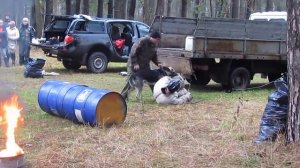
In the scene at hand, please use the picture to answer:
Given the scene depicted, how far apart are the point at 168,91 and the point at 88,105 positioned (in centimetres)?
293

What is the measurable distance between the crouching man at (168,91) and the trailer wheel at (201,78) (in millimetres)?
2812

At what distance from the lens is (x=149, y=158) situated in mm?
6020

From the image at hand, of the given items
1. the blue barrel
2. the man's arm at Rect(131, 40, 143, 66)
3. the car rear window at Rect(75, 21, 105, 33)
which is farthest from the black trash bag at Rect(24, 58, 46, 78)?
the blue barrel

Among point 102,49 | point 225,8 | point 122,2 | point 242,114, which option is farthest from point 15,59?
point 225,8

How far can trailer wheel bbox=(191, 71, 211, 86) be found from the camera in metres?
13.4

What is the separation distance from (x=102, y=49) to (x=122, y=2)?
10397 millimetres

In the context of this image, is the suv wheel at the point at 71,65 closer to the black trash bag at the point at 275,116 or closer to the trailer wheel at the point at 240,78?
the trailer wheel at the point at 240,78

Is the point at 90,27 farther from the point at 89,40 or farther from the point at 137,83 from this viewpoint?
the point at 137,83

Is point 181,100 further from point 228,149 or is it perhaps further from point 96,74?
point 96,74

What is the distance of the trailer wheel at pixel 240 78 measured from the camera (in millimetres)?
12641

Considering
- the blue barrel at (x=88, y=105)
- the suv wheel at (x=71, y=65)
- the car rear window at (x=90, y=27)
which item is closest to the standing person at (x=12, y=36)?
the suv wheel at (x=71, y=65)

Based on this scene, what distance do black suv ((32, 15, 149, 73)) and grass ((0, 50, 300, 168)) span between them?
534 cm

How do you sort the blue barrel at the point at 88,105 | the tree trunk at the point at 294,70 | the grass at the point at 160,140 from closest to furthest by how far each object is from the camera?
the grass at the point at 160,140 < the tree trunk at the point at 294,70 < the blue barrel at the point at 88,105

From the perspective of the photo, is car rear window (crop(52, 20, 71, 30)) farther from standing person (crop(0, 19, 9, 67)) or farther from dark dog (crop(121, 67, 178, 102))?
dark dog (crop(121, 67, 178, 102))
